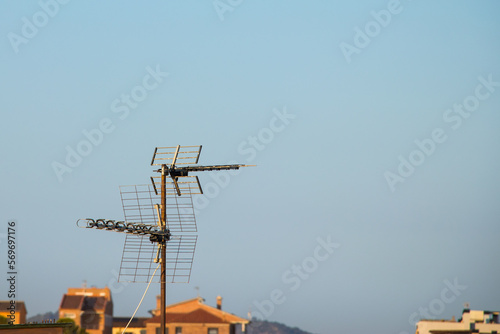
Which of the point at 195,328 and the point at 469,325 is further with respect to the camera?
the point at 195,328

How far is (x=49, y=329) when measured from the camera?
19.8 meters

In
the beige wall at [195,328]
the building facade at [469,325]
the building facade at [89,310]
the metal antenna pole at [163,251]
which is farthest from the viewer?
the building facade at [89,310]

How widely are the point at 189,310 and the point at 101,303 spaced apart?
1997 centimetres

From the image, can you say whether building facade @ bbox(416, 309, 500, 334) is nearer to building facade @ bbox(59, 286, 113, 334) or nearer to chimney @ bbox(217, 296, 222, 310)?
chimney @ bbox(217, 296, 222, 310)

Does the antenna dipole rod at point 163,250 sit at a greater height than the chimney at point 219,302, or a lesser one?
lesser

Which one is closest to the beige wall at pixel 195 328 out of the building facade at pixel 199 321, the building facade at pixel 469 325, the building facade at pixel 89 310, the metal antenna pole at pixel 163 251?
the building facade at pixel 199 321

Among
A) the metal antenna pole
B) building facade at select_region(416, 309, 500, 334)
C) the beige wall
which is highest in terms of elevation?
the beige wall

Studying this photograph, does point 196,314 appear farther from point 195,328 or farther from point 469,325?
point 469,325

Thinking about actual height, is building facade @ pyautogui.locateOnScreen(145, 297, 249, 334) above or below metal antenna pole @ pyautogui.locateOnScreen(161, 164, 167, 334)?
above

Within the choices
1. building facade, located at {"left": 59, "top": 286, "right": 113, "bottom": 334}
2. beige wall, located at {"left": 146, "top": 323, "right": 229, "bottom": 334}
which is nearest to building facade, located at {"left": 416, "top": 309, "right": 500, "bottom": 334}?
beige wall, located at {"left": 146, "top": 323, "right": 229, "bottom": 334}

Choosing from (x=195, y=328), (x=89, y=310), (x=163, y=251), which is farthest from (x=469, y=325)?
(x=89, y=310)

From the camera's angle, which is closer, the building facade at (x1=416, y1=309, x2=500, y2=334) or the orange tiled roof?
the building facade at (x1=416, y1=309, x2=500, y2=334)

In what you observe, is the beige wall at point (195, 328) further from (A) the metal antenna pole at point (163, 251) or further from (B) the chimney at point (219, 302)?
(A) the metal antenna pole at point (163, 251)

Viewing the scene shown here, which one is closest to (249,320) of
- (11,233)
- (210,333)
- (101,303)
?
(210,333)
